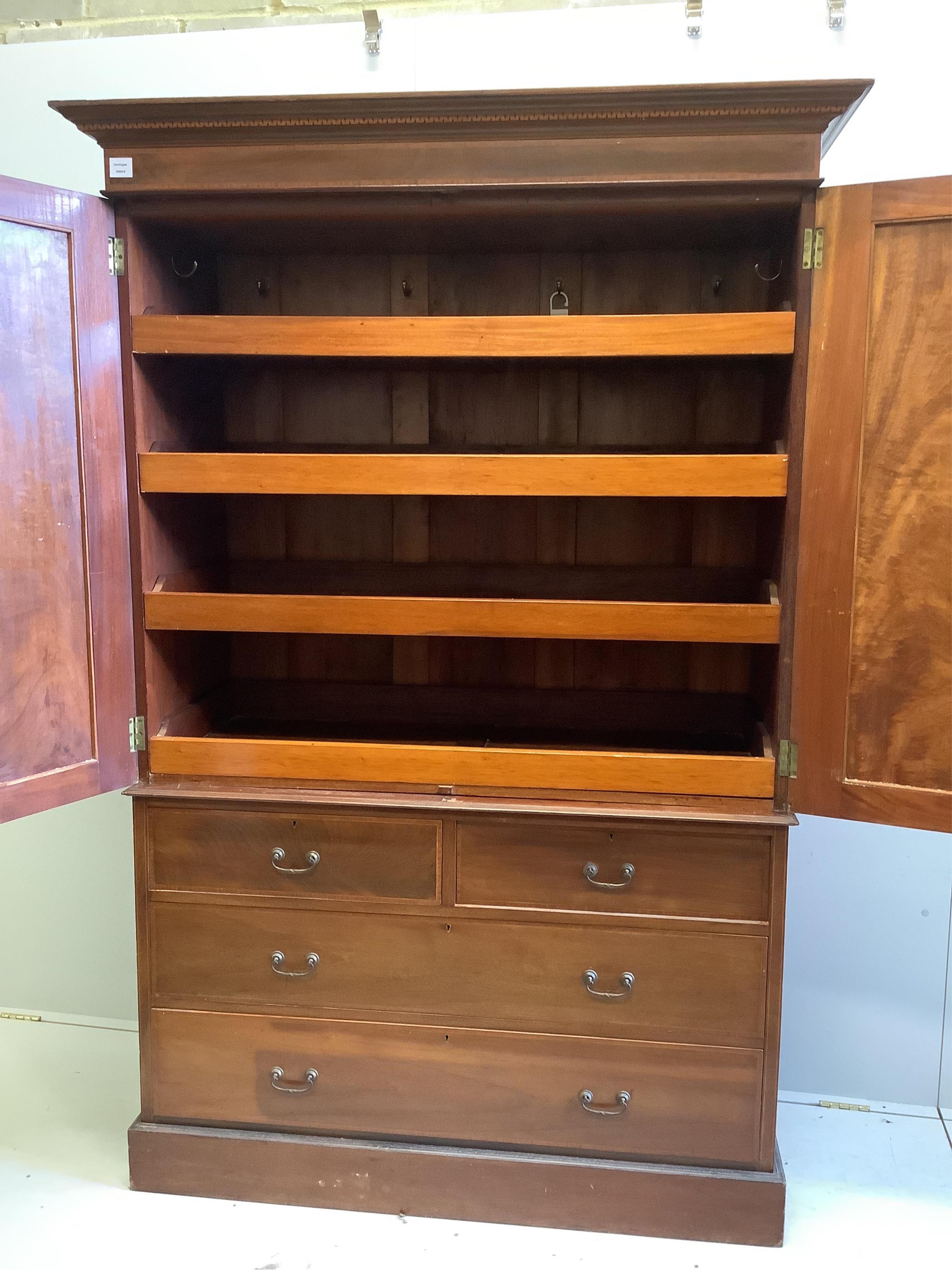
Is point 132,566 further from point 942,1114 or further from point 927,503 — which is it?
point 942,1114

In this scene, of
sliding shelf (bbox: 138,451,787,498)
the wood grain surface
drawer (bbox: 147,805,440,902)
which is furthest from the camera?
drawer (bbox: 147,805,440,902)

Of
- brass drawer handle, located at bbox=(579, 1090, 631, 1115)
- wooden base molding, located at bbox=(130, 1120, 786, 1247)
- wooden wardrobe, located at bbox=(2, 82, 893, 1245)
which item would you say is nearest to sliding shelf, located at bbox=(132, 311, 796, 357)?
wooden wardrobe, located at bbox=(2, 82, 893, 1245)

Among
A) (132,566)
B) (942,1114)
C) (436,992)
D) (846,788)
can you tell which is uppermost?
(132,566)

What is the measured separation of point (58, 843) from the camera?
245 centimetres

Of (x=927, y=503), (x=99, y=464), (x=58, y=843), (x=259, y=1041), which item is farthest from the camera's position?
(x=58, y=843)

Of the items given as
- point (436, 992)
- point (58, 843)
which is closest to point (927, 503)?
point (436, 992)

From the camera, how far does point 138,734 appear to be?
6.04 feet

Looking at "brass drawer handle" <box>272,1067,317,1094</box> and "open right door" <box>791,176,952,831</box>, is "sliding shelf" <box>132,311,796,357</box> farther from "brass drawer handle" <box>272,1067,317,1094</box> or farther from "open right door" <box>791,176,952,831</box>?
"brass drawer handle" <box>272,1067,317,1094</box>

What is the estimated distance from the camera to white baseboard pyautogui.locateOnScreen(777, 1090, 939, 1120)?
86.0 inches

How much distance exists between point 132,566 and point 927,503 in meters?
1.45

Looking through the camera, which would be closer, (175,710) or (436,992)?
(436,992)

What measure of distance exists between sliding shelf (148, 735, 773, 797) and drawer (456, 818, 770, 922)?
0.08 metres

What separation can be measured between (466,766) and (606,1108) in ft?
2.32

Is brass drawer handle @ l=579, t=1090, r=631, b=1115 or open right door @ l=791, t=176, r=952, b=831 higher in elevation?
open right door @ l=791, t=176, r=952, b=831
